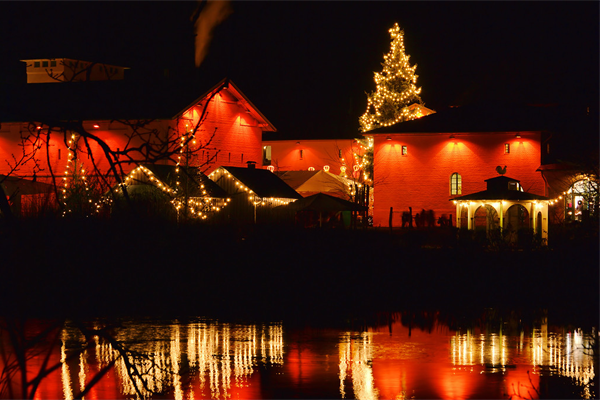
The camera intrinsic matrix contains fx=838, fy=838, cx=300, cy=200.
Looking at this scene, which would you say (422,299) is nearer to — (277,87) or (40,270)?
(40,270)

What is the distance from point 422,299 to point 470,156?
31.4 meters

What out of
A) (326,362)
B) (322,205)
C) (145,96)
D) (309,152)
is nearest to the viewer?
(326,362)

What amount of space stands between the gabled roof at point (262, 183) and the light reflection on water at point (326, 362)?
26.7 meters

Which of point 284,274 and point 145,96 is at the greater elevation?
point 145,96

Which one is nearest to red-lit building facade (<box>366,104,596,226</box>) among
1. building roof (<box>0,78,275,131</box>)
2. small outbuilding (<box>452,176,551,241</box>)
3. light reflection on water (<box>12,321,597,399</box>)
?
building roof (<box>0,78,275,131</box>)

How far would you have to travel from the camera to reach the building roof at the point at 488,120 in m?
51.6

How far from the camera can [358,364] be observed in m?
13.1

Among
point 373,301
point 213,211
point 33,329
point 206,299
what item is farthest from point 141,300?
point 213,211

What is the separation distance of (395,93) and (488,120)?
30.3 ft

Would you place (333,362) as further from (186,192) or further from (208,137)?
(208,137)

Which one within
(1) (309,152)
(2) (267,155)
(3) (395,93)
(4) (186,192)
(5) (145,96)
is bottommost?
(4) (186,192)

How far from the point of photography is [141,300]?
21578mm

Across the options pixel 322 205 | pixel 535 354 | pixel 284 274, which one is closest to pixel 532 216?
pixel 322 205

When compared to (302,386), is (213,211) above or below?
above
